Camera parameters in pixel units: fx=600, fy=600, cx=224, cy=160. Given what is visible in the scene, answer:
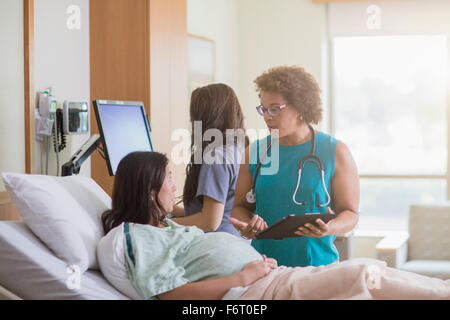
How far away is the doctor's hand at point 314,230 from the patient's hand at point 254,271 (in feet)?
0.78

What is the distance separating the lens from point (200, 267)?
1.72 m

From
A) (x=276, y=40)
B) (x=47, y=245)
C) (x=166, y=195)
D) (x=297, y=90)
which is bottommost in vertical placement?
(x=47, y=245)

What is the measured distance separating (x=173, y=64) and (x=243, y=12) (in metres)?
2.20

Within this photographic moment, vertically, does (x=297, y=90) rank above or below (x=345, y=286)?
above

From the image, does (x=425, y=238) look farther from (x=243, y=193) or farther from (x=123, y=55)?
(x=243, y=193)

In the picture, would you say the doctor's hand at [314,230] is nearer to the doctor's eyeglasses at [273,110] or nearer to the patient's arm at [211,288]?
the patient's arm at [211,288]

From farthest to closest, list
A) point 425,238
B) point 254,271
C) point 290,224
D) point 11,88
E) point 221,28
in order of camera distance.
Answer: point 221,28
point 425,238
point 11,88
point 290,224
point 254,271

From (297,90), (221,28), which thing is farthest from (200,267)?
(221,28)

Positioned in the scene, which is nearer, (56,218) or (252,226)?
(56,218)

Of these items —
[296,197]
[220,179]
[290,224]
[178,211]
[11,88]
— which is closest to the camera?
[290,224]

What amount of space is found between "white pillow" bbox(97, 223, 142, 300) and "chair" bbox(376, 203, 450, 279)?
3.09 meters

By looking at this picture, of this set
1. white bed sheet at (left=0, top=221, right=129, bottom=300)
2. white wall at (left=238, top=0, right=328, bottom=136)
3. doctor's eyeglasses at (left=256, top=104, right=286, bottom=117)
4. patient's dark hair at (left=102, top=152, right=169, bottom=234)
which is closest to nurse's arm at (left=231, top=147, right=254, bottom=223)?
doctor's eyeglasses at (left=256, top=104, right=286, bottom=117)

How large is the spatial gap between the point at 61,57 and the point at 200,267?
1.69 metres

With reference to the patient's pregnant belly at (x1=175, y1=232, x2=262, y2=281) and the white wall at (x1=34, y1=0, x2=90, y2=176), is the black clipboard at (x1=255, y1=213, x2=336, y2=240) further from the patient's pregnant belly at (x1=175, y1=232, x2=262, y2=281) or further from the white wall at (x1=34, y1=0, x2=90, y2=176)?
the white wall at (x1=34, y1=0, x2=90, y2=176)
